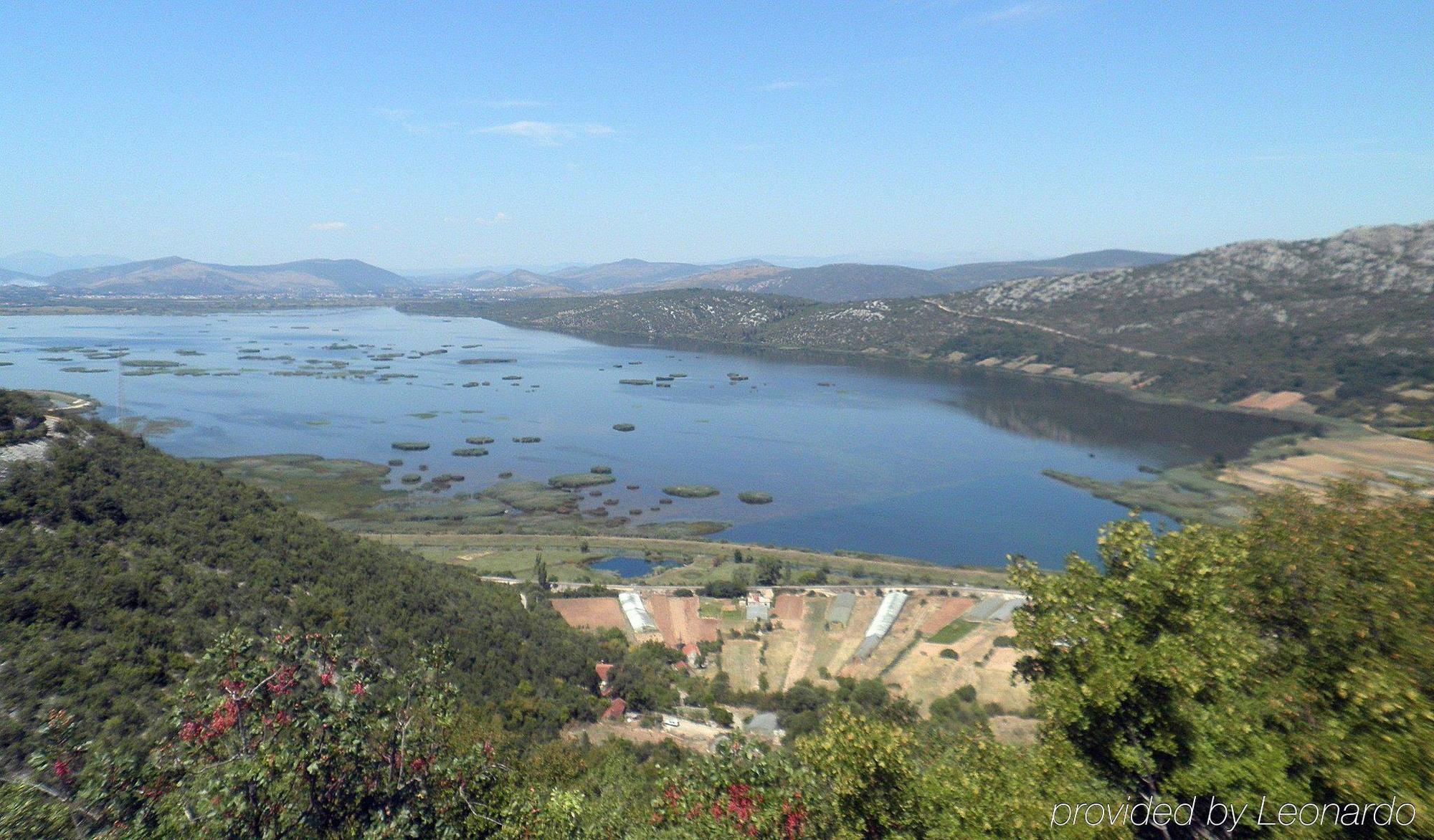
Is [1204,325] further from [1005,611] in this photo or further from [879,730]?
[879,730]

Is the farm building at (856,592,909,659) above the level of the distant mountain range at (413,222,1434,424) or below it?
below

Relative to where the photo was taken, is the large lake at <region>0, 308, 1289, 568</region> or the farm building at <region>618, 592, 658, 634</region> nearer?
the farm building at <region>618, 592, 658, 634</region>

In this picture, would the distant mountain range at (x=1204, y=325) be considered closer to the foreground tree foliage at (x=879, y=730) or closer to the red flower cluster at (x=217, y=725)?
the foreground tree foliage at (x=879, y=730)

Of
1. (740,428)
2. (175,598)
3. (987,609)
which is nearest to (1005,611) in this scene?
(987,609)

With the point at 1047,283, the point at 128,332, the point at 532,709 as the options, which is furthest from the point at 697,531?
the point at 128,332

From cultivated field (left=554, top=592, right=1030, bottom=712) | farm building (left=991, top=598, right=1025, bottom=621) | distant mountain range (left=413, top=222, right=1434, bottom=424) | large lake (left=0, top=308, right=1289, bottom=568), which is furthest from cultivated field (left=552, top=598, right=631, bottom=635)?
distant mountain range (left=413, top=222, right=1434, bottom=424)

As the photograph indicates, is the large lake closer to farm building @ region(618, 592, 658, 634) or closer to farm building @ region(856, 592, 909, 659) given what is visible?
farm building @ region(856, 592, 909, 659)

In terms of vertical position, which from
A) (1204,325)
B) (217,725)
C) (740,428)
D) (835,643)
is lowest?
(835,643)
